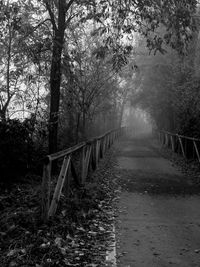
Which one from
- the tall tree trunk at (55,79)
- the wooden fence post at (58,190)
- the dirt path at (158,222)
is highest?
the tall tree trunk at (55,79)

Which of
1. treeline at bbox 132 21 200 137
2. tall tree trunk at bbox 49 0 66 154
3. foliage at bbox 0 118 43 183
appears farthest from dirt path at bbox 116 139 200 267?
treeline at bbox 132 21 200 137

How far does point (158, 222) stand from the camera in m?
7.25

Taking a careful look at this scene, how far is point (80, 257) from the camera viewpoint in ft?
17.3

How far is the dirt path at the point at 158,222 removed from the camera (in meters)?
5.34

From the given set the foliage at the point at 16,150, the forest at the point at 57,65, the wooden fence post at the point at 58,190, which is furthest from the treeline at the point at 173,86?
the wooden fence post at the point at 58,190

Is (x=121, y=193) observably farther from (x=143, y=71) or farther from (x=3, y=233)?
(x=143, y=71)

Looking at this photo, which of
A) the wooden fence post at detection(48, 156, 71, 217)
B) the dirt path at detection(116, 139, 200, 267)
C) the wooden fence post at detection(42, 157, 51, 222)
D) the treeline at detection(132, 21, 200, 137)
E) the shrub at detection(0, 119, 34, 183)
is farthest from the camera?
the treeline at detection(132, 21, 200, 137)

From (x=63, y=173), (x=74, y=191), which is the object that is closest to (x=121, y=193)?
(x=74, y=191)

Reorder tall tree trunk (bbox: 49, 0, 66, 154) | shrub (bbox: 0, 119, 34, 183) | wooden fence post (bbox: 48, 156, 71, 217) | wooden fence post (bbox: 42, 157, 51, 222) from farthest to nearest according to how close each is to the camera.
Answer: tall tree trunk (bbox: 49, 0, 66, 154) → shrub (bbox: 0, 119, 34, 183) → wooden fence post (bbox: 48, 156, 71, 217) → wooden fence post (bbox: 42, 157, 51, 222)

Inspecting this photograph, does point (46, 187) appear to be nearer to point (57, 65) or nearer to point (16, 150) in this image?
point (16, 150)

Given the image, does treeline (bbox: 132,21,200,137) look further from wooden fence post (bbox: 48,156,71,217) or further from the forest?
wooden fence post (bbox: 48,156,71,217)

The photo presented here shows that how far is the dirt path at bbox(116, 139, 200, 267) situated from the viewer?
5.34 metres

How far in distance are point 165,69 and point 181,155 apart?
10609mm

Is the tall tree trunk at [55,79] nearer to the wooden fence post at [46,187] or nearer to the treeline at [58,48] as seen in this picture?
the treeline at [58,48]
